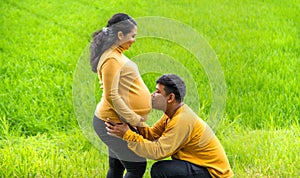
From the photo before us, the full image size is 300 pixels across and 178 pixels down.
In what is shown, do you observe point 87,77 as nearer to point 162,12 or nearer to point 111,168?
point 111,168

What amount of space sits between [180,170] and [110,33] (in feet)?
2.44

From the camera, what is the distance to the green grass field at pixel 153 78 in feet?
11.6

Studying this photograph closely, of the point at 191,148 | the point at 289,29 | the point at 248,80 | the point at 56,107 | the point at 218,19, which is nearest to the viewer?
the point at 191,148

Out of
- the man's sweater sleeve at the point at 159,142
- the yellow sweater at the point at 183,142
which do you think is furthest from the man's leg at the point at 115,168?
the man's sweater sleeve at the point at 159,142

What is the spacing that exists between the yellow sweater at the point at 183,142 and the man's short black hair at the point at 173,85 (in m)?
0.08

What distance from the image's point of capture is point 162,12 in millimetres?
7562

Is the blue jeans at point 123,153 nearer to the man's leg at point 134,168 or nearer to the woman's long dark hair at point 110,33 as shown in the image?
the man's leg at point 134,168

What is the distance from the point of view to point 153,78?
4871 millimetres

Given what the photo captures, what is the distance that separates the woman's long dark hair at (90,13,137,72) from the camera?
8.68ft

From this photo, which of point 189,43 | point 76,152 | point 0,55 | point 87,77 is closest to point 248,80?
point 189,43

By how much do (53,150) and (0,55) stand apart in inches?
102

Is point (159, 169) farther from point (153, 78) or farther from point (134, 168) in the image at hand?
point (153, 78)

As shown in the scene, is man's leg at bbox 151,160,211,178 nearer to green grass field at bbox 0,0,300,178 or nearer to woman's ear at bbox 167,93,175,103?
woman's ear at bbox 167,93,175,103

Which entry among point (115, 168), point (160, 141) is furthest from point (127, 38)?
point (115, 168)
